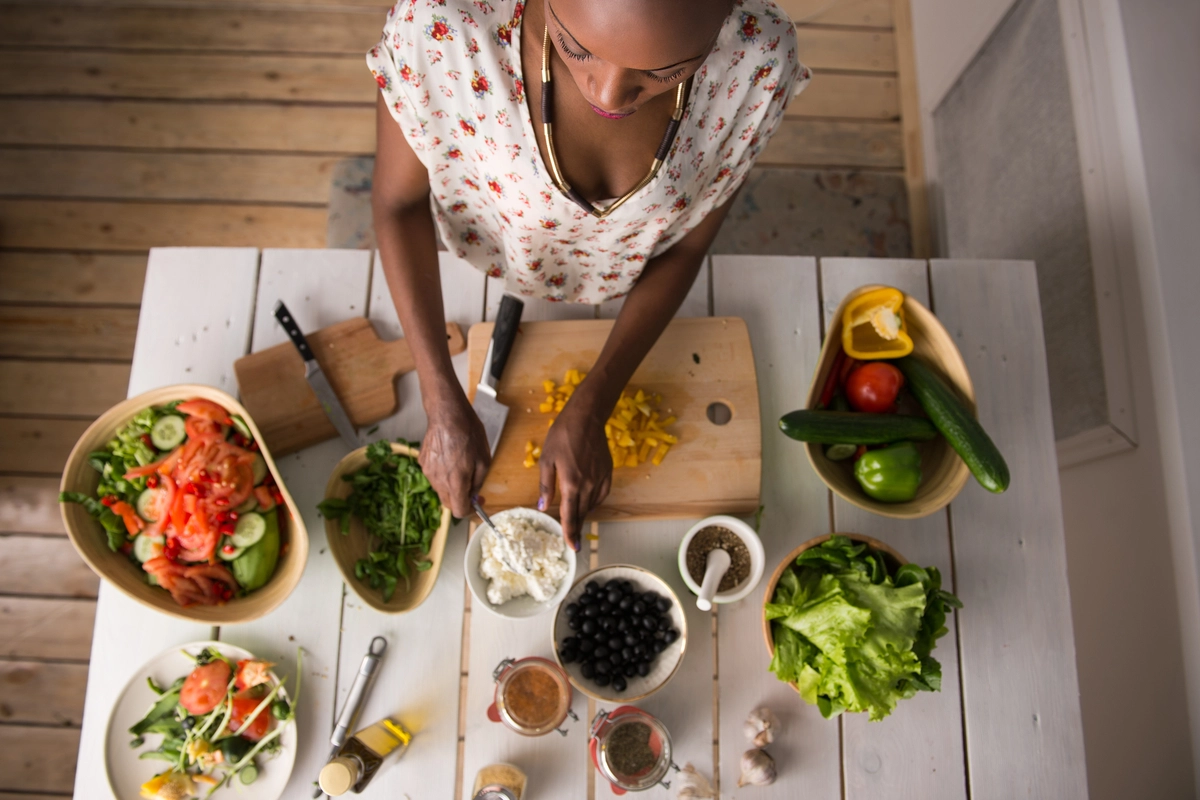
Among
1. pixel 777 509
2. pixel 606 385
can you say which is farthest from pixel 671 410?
pixel 777 509

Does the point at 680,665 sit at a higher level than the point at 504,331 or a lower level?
lower

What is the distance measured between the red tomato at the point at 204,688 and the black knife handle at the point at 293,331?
59 cm

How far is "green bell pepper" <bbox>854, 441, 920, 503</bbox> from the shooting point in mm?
1246

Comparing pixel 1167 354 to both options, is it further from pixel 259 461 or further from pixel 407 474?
pixel 259 461

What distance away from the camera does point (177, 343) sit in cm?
146

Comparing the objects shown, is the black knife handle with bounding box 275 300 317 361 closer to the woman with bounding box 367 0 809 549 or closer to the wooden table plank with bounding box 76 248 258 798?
the wooden table plank with bounding box 76 248 258 798

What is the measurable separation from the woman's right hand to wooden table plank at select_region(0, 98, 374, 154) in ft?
5.32

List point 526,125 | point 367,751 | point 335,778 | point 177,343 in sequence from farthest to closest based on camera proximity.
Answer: point 177,343 → point 367,751 → point 335,778 → point 526,125

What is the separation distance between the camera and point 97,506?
4.03 ft

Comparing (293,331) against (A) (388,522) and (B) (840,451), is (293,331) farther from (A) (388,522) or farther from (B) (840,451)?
(B) (840,451)

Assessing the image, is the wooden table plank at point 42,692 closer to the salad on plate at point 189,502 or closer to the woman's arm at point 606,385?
the salad on plate at point 189,502

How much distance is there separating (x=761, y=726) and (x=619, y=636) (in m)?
0.33

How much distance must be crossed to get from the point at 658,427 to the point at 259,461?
0.75m

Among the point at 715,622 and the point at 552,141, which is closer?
the point at 552,141
